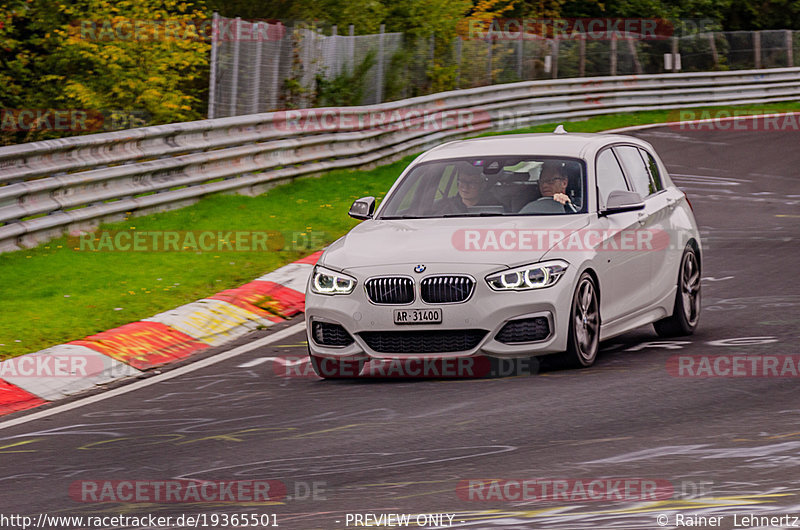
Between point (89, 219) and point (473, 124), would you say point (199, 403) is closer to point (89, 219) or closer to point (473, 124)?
point (89, 219)

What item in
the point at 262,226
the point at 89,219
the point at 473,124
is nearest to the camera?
the point at 89,219

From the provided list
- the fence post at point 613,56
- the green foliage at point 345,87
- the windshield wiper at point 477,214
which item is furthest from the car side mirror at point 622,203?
the fence post at point 613,56

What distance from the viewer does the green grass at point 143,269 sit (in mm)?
11070

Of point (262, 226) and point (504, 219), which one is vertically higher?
point (504, 219)

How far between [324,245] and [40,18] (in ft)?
42.0

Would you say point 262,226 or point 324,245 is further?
point 262,226

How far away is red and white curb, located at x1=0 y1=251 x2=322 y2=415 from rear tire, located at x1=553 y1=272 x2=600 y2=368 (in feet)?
10.2

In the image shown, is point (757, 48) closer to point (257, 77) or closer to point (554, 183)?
point (257, 77)

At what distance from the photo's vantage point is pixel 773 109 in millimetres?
36844

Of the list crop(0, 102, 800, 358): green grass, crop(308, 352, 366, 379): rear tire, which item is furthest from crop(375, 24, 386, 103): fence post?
crop(308, 352, 366, 379): rear tire

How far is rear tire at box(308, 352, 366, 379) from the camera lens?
930 cm

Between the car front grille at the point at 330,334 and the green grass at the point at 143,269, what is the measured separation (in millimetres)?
2323

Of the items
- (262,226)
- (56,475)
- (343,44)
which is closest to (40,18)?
(343,44)

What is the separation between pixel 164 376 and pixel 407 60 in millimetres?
18714
